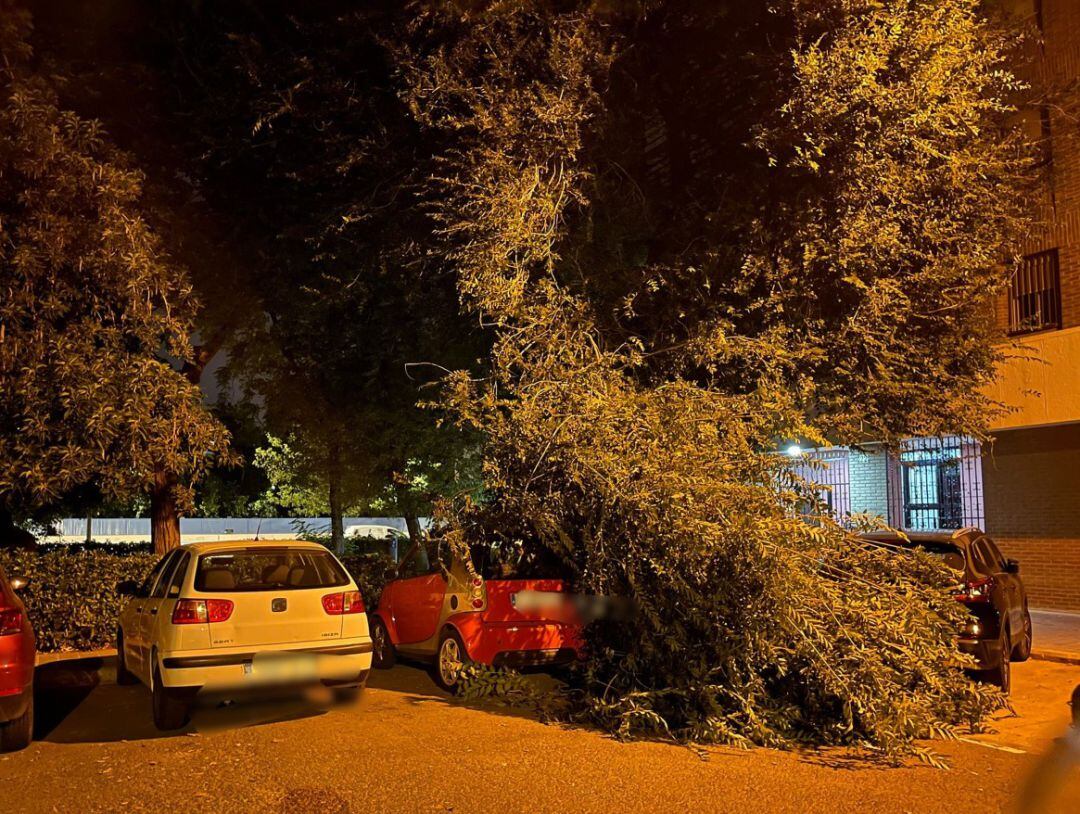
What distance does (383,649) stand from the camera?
403 inches

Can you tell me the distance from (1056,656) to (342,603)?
28.6 feet

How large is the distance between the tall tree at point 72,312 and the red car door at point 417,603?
9.62ft

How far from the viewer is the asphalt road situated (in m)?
5.55

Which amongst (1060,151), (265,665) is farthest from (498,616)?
(1060,151)

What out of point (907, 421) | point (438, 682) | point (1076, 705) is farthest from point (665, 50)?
point (1076, 705)

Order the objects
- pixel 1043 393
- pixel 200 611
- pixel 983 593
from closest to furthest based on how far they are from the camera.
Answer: pixel 200 611
pixel 983 593
pixel 1043 393

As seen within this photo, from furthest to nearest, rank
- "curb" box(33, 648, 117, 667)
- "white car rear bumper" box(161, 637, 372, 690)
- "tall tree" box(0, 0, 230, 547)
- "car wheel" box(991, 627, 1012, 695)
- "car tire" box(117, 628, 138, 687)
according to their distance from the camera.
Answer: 1. "curb" box(33, 648, 117, 667)
2. "tall tree" box(0, 0, 230, 547)
3. "car tire" box(117, 628, 138, 687)
4. "car wheel" box(991, 627, 1012, 695)
5. "white car rear bumper" box(161, 637, 372, 690)

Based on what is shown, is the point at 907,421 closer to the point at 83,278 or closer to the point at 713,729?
the point at 713,729

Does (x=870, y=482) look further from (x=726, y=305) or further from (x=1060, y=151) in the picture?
(x=726, y=305)

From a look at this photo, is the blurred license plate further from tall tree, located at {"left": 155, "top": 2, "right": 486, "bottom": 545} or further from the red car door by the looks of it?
tall tree, located at {"left": 155, "top": 2, "right": 486, "bottom": 545}

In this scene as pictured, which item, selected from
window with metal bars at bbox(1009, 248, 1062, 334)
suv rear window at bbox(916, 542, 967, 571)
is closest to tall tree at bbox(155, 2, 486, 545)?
suv rear window at bbox(916, 542, 967, 571)

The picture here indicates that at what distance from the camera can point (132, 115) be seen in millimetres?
12141

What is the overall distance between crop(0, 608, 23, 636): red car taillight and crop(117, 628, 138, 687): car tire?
2427 mm

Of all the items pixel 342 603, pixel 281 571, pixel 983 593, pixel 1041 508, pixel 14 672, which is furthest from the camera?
pixel 1041 508
